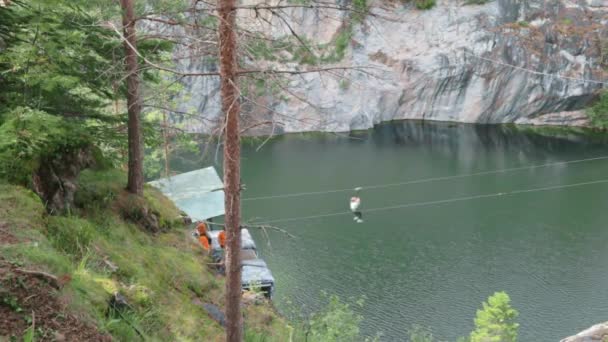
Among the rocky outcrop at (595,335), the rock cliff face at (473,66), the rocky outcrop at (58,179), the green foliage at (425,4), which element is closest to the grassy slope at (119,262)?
the rocky outcrop at (58,179)

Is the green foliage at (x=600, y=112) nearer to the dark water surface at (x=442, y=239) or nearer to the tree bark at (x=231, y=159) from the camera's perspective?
the dark water surface at (x=442, y=239)

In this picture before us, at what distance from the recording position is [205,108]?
47469 millimetres

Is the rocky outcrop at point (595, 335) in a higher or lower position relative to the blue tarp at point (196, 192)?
lower

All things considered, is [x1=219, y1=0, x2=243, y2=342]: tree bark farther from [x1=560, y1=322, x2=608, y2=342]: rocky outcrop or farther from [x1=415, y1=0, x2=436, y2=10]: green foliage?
[x1=415, y1=0, x2=436, y2=10]: green foliage

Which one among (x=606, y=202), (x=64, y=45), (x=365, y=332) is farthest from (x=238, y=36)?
(x=606, y=202)

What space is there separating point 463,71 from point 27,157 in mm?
44108

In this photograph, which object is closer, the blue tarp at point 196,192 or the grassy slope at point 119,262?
the grassy slope at point 119,262

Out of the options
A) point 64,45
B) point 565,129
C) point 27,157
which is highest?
point 64,45

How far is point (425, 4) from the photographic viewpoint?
48.3 meters

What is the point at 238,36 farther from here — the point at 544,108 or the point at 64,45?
the point at 544,108

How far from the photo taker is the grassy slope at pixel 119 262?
244 inches

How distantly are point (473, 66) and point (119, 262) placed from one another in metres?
43.5

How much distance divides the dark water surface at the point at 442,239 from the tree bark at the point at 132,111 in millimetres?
2250

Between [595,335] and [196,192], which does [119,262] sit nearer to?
[595,335]
